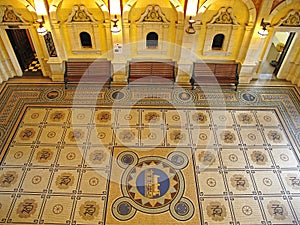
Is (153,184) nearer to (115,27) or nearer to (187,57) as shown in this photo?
(187,57)

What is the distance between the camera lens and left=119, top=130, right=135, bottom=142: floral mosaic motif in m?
7.89

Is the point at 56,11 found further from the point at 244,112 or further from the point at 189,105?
the point at 244,112

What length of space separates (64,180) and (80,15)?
5.04 metres

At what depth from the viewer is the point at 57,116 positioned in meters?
8.51

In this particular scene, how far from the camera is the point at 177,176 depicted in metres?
7.05

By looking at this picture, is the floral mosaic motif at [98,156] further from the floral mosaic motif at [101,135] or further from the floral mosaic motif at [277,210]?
the floral mosaic motif at [277,210]

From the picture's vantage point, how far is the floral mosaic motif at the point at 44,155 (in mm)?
7345

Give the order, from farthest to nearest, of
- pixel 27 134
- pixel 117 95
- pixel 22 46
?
pixel 22 46 → pixel 117 95 → pixel 27 134

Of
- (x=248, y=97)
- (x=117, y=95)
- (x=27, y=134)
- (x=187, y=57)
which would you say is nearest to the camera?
(x=27, y=134)

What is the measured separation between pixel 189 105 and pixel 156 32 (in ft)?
8.78

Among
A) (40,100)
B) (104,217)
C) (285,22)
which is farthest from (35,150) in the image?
(285,22)

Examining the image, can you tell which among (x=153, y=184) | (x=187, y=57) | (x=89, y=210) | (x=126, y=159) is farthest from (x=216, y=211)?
(x=187, y=57)

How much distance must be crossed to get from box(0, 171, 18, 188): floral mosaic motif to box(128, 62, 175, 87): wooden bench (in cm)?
468

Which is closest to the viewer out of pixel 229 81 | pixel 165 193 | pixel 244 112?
pixel 165 193
